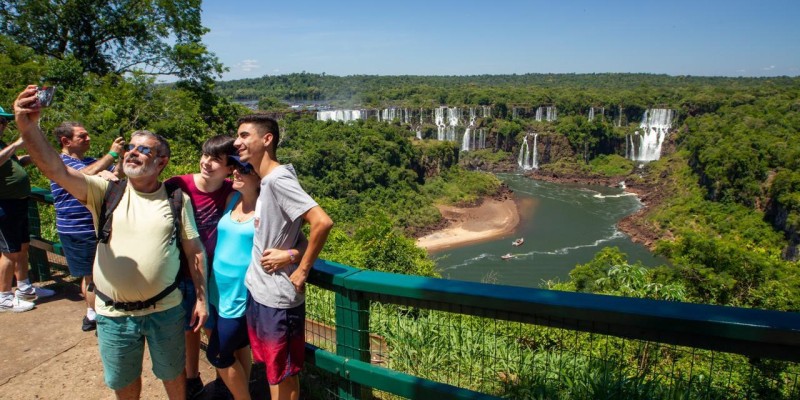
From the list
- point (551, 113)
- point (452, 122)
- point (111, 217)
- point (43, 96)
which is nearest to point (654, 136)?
point (551, 113)

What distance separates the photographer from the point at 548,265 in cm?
3472

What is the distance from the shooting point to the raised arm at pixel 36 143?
2.07 m

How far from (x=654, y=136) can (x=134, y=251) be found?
77611mm

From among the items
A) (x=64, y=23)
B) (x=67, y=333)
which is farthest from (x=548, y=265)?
(x=67, y=333)

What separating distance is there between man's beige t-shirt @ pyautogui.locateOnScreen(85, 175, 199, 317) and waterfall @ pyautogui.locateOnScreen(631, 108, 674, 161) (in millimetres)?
76230

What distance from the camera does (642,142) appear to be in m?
71.5

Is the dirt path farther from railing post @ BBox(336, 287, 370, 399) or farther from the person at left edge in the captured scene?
railing post @ BBox(336, 287, 370, 399)

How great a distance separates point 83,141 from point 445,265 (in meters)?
31.6

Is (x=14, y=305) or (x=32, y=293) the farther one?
(x=32, y=293)

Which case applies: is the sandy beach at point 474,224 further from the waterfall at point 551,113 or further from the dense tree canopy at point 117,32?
the waterfall at point 551,113

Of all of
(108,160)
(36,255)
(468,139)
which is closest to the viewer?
(108,160)

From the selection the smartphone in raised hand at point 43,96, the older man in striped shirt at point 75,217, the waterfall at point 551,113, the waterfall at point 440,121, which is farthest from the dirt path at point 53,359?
the waterfall at point 551,113

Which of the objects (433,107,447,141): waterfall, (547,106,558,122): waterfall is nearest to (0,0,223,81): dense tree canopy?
(433,107,447,141): waterfall

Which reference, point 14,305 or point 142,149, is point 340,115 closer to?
point 14,305
